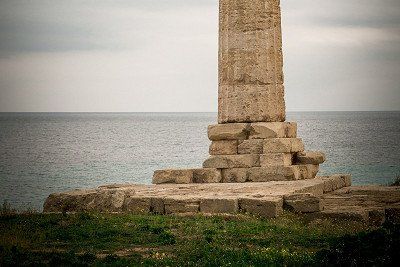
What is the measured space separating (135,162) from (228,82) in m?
41.1

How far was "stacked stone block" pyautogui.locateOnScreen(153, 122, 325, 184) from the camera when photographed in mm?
16469

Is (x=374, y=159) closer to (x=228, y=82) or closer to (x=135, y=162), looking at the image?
(x=135, y=162)

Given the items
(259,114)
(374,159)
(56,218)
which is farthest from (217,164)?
(374,159)

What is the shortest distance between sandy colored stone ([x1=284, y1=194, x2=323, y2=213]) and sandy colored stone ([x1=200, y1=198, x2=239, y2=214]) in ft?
3.38

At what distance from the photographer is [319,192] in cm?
1537

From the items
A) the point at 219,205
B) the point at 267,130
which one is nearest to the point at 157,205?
the point at 219,205

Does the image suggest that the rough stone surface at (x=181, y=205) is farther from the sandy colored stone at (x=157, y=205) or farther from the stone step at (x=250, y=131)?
the stone step at (x=250, y=131)

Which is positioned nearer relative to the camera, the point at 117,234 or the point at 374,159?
the point at 117,234

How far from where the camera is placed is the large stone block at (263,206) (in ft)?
40.9

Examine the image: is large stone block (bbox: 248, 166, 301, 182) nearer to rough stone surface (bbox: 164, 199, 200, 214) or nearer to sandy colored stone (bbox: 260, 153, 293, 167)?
sandy colored stone (bbox: 260, 153, 293, 167)

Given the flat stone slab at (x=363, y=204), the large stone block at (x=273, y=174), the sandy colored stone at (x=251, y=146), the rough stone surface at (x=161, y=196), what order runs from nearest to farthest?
the flat stone slab at (x=363, y=204) < the rough stone surface at (x=161, y=196) < the large stone block at (x=273, y=174) < the sandy colored stone at (x=251, y=146)

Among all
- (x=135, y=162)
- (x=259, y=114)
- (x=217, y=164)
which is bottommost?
(x=135, y=162)

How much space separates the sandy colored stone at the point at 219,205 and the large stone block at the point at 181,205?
14cm

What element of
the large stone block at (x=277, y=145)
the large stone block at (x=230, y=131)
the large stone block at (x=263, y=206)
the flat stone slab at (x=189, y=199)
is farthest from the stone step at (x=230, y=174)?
the large stone block at (x=263, y=206)
